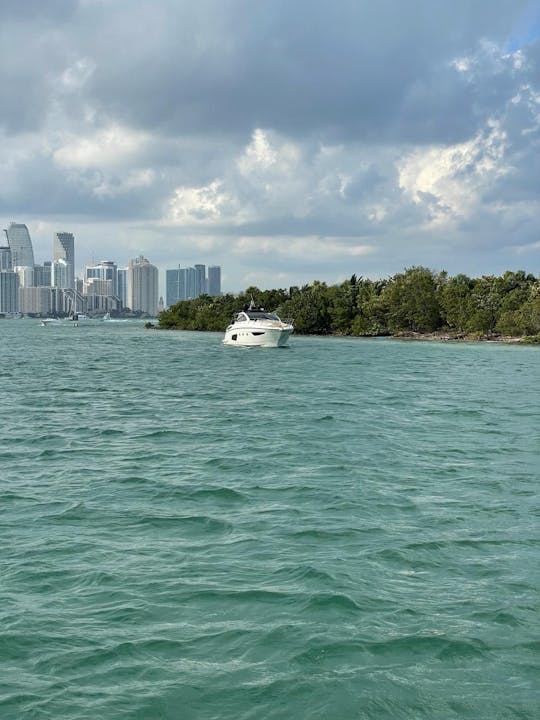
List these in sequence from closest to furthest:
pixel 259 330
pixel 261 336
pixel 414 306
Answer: pixel 259 330 → pixel 261 336 → pixel 414 306

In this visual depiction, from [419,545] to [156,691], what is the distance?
569 cm

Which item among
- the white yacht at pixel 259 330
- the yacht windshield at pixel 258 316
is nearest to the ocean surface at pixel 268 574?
the white yacht at pixel 259 330

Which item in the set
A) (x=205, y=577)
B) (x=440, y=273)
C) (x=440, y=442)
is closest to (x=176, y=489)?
A: (x=205, y=577)

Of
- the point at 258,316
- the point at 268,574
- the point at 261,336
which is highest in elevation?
the point at 258,316

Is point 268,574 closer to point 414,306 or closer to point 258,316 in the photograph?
point 258,316

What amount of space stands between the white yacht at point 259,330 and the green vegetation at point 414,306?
148 feet

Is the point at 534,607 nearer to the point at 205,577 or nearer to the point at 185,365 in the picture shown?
the point at 205,577

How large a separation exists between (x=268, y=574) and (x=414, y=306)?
13620 cm

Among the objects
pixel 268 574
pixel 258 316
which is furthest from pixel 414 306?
pixel 268 574

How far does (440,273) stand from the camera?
150375 millimetres

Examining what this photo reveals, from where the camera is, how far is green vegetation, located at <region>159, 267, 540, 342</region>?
126812mm

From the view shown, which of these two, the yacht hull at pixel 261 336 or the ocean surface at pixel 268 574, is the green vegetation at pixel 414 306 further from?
the ocean surface at pixel 268 574

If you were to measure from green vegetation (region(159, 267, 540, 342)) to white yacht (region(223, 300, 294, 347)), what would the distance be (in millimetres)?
45020

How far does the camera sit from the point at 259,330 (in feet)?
289
